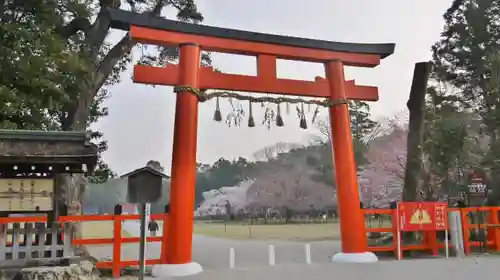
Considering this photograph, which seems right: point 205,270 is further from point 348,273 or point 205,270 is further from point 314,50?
point 314,50

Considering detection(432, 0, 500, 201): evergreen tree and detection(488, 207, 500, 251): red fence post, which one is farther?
detection(432, 0, 500, 201): evergreen tree

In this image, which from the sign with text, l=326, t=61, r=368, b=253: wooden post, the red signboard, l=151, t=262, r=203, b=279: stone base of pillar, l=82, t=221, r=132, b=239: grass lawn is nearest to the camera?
l=151, t=262, r=203, b=279: stone base of pillar

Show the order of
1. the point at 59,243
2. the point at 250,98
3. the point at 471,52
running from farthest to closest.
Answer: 1. the point at 471,52
2. the point at 250,98
3. the point at 59,243

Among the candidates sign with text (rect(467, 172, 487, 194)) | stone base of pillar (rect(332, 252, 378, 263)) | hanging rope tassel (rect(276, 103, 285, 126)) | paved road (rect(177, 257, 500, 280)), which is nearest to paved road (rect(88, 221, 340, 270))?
stone base of pillar (rect(332, 252, 378, 263))

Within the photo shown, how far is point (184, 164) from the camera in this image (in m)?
9.15

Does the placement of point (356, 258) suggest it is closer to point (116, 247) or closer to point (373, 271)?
point (373, 271)

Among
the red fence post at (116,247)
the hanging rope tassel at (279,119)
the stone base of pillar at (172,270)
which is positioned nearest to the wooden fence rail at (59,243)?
the red fence post at (116,247)

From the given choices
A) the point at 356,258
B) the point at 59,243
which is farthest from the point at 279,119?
the point at 59,243

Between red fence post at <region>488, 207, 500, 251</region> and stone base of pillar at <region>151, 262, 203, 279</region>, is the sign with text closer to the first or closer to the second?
red fence post at <region>488, 207, 500, 251</region>

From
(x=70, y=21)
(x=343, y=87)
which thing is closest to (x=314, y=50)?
(x=343, y=87)

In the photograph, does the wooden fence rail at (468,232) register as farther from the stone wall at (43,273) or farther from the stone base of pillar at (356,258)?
the stone wall at (43,273)

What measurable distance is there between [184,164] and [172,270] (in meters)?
2.13

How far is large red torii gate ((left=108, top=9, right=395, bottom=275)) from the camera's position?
904 centimetres

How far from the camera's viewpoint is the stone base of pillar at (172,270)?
28.0 ft
